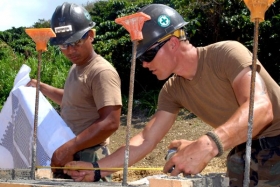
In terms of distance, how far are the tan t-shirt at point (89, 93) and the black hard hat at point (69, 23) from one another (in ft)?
0.84

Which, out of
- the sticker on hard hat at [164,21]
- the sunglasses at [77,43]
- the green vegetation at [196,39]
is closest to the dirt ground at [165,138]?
the green vegetation at [196,39]

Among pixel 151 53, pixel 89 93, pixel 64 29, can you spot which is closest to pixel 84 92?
pixel 89 93

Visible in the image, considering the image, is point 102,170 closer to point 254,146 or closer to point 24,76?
point 254,146

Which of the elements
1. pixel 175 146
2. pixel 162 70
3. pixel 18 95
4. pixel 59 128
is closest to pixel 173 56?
pixel 162 70

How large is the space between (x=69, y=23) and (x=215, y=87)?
152 cm

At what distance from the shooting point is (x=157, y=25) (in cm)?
312

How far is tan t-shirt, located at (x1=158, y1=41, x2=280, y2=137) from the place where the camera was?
2.98 m

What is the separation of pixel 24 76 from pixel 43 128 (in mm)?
626

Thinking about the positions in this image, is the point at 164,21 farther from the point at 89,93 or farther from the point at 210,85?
the point at 89,93

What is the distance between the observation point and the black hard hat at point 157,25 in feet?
10.2

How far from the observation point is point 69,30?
4156mm

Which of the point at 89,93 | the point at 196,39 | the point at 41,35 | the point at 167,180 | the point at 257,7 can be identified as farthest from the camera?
the point at 196,39

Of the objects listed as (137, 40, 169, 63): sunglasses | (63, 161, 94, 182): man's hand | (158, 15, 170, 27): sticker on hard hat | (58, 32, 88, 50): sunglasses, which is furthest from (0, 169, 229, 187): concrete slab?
(58, 32, 88, 50): sunglasses

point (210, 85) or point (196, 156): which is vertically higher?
point (210, 85)
